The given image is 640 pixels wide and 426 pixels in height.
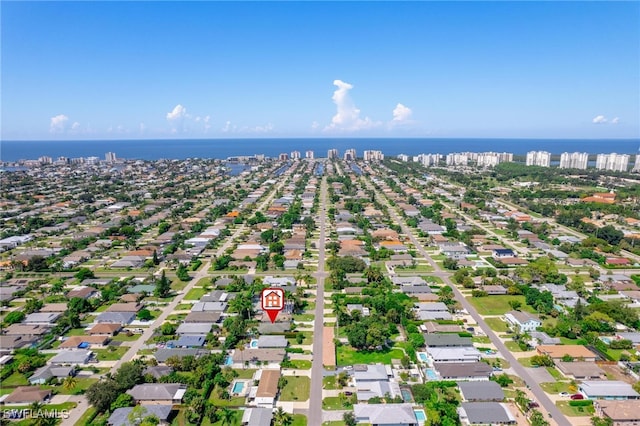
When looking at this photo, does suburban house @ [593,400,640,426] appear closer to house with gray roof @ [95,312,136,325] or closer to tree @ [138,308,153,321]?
tree @ [138,308,153,321]

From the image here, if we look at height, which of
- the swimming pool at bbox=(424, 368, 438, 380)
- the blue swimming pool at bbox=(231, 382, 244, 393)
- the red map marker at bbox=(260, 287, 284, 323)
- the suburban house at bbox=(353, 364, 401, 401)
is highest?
the red map marker at bbox=(260, 287, 284, 323)

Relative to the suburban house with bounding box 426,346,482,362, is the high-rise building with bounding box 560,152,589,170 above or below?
above

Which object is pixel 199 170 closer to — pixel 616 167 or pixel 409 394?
pixel 409 394

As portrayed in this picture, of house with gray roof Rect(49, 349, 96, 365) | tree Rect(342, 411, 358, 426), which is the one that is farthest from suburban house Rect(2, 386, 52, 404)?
tree Rect(342, 411, 358, 426)

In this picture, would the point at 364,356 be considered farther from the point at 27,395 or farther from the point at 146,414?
the point at 27,395

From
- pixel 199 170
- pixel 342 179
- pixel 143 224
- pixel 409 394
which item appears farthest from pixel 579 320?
pixel 199 170

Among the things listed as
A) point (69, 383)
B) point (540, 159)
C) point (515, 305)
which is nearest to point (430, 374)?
point (515, 305)
